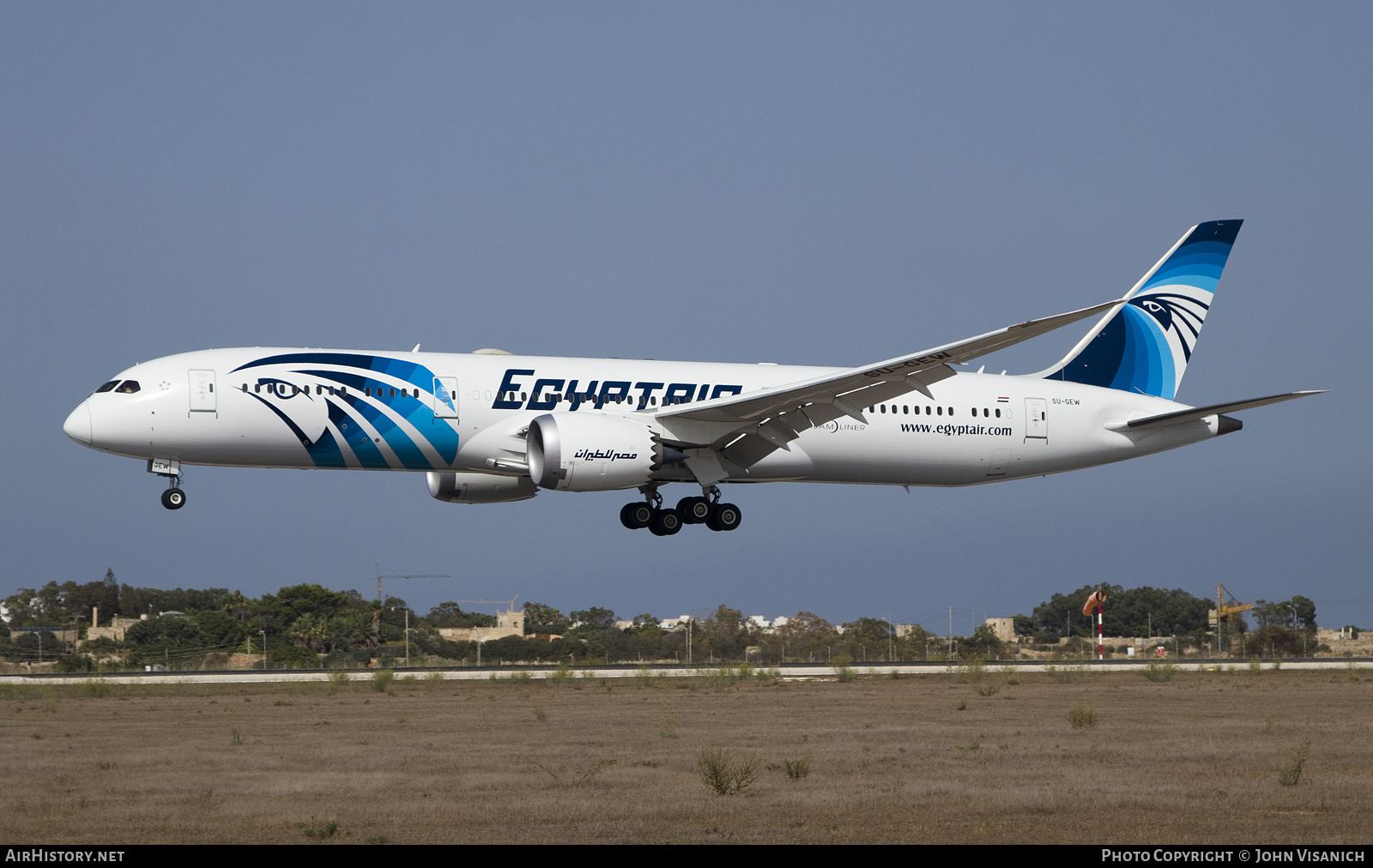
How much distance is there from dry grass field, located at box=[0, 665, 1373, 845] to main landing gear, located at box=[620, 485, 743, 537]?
164 inches

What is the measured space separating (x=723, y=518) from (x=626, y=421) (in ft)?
16.1

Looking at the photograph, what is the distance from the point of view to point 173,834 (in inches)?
572

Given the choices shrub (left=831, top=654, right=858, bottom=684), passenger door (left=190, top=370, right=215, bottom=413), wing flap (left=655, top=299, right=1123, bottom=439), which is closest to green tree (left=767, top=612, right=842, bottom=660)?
shrub (left=831, top=654, right=858, bottom=684)

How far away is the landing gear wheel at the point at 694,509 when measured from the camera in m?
34.8

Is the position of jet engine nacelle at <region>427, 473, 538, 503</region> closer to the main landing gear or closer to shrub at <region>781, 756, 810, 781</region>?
the main landing gear

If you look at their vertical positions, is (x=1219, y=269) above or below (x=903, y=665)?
above

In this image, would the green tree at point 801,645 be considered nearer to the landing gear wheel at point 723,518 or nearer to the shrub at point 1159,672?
the shrub at point 1159,672

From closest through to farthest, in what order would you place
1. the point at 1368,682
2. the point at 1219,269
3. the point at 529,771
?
the point at 529,771, the point at 1368,682, the point at 1219,269

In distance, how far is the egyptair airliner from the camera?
1179 inches

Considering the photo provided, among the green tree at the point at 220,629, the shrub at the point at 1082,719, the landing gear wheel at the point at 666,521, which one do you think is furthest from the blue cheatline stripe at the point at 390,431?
the green tree at the point at 220,629

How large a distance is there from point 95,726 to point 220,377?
7.82 meters

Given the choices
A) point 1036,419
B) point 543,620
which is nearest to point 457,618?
point 543,620
